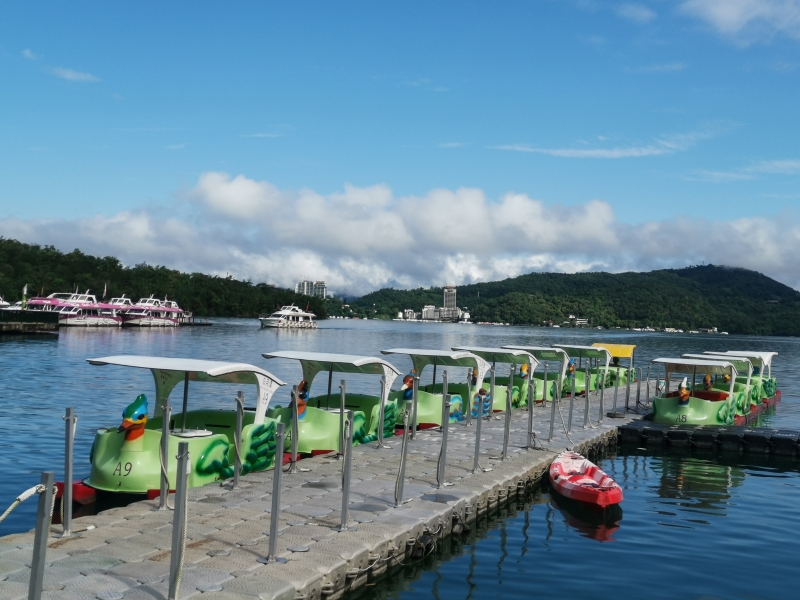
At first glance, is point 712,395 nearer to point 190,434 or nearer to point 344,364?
point 344,364

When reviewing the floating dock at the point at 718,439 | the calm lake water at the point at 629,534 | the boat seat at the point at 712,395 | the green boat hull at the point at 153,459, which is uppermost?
the boat seat at the point at 712,395

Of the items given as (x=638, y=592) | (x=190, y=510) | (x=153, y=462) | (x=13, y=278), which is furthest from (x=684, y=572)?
(x=13, y=278)

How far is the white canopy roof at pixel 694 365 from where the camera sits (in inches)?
1192

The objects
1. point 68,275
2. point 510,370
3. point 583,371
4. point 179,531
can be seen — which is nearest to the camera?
point 179,531

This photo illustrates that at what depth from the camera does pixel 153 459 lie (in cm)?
1445

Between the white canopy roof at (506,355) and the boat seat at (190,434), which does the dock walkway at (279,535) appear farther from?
the white canopy roof at (506,355)

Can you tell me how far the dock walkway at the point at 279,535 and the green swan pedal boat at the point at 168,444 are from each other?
23.6 inches

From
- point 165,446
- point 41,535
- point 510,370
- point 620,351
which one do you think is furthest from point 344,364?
point 620,351

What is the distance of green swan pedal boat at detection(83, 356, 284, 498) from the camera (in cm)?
1425

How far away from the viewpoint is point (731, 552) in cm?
1490

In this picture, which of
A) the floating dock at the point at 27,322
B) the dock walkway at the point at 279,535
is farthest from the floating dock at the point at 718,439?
the floating dock at the point at 27,322

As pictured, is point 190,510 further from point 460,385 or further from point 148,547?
point 460,385

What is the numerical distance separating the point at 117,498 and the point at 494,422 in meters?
14.1

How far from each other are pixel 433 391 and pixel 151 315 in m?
117
